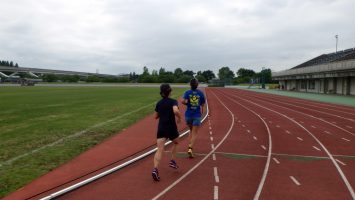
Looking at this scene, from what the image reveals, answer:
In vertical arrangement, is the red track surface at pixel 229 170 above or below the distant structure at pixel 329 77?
below

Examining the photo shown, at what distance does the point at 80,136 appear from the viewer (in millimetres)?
13719

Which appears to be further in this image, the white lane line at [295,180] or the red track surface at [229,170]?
the white lane line at [295,180]

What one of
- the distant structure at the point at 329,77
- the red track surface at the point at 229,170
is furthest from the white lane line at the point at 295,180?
the distant structure at the point at 329,77

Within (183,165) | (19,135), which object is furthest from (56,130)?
(183,165)

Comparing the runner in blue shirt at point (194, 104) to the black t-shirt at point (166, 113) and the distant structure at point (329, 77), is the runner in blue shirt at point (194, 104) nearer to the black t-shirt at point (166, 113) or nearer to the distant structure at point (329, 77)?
the black t-shirt at point (166, 113)

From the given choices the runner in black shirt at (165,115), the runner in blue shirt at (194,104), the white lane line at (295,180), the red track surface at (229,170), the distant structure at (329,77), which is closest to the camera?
the red track surface at (229,170)

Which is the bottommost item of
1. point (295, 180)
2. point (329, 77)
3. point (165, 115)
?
point (295, 180)

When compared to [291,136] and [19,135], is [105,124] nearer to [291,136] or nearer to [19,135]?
[19,135]

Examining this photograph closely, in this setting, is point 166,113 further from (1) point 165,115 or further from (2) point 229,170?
(2) point 229,170

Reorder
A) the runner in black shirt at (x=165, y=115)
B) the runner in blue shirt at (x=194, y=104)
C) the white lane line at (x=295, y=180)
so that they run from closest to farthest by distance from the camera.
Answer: the white lane line at (x=295, y=180) → the runner in black shirt at (x=165, y=115) → the runner in blue shirt at (x=194, y=104)

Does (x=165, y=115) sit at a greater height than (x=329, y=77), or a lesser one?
lesser

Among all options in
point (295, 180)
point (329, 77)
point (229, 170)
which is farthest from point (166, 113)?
point (329, 77)

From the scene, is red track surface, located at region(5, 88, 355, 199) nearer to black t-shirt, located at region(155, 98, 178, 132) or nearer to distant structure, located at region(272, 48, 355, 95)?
black t-shirt, located at region(155, 98, 178, 132)

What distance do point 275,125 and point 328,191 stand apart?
11.0 metres
